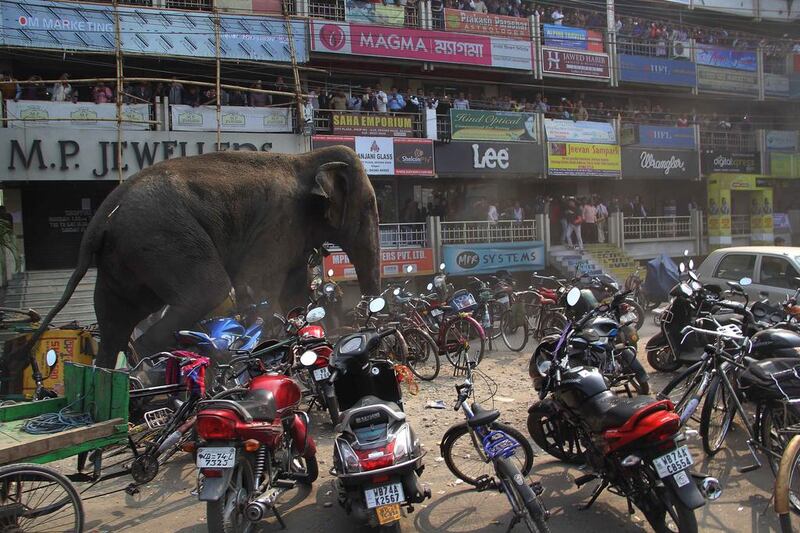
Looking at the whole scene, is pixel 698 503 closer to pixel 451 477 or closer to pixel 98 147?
pixel 451 477

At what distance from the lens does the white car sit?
29.5 ft

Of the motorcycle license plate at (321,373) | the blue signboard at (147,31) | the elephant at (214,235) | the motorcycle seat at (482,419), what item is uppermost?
the blue signboard at (147,31)

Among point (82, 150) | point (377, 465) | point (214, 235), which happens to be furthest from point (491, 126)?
point (377, 465)

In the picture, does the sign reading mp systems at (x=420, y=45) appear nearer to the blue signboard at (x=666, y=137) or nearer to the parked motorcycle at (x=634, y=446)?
the blue signboard at (x=666, y=137)

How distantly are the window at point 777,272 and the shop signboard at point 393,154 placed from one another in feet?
32.7

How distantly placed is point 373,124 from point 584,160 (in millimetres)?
7837

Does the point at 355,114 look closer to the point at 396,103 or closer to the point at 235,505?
the point at 396,103

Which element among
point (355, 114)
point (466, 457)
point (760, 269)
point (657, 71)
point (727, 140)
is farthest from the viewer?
point (727, 140)

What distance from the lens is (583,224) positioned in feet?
65.1

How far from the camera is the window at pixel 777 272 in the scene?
8.98 metres

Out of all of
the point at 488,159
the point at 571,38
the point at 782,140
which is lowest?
the point at 488,159

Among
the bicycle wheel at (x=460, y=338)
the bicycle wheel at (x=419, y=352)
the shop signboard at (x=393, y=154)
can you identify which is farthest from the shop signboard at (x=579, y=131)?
the bicycle wheel at (x=419, y=352)

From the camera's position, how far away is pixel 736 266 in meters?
9.65

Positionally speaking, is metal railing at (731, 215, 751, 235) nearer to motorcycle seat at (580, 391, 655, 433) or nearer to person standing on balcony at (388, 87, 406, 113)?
person standing on balcony at (388, 87, 406, 113)
